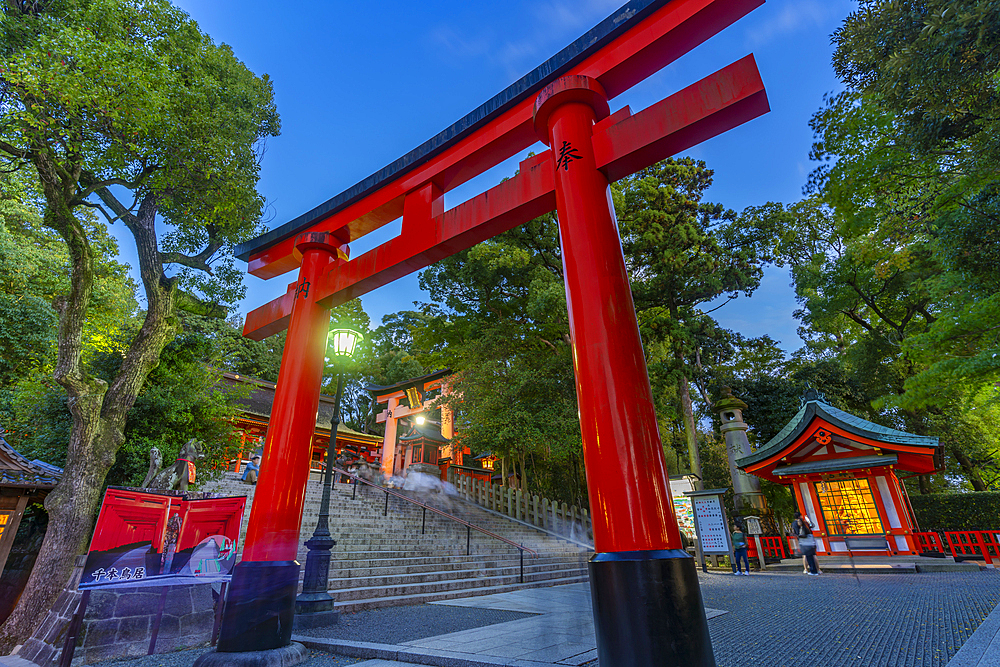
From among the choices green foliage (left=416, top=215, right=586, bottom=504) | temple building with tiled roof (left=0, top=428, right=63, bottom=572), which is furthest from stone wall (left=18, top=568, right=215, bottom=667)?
green foliage (left=416, top=215, right=586, bottom=504)

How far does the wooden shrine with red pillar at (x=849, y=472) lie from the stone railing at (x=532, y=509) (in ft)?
17.9

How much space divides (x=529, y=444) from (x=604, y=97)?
35.6ft

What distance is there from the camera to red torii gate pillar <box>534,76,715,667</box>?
2.13m

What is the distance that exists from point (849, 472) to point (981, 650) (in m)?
11.4

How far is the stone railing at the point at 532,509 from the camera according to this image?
1391 cm

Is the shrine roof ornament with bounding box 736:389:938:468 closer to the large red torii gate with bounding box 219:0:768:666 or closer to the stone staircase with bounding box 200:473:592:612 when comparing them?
the stone staircase with bounding box 200:473:592:612

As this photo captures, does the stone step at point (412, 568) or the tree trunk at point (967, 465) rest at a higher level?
the tree trunk at point (967, 465)

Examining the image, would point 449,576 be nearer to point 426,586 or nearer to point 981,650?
point 426,586

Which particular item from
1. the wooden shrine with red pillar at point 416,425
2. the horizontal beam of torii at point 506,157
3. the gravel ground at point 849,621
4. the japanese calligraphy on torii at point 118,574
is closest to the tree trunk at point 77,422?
the japanese calligraphy on torii at point 118,574

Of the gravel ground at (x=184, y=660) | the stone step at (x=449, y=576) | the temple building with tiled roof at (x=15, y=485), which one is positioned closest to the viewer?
the gravel ground at (x=184, y=660)

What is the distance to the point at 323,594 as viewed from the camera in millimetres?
5543

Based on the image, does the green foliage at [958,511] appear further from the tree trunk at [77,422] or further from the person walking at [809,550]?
the tree trunk at [77,422]

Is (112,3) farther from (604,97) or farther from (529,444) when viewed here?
(529,444)

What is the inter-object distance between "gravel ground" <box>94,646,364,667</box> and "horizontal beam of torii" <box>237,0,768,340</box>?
11.5 ft
